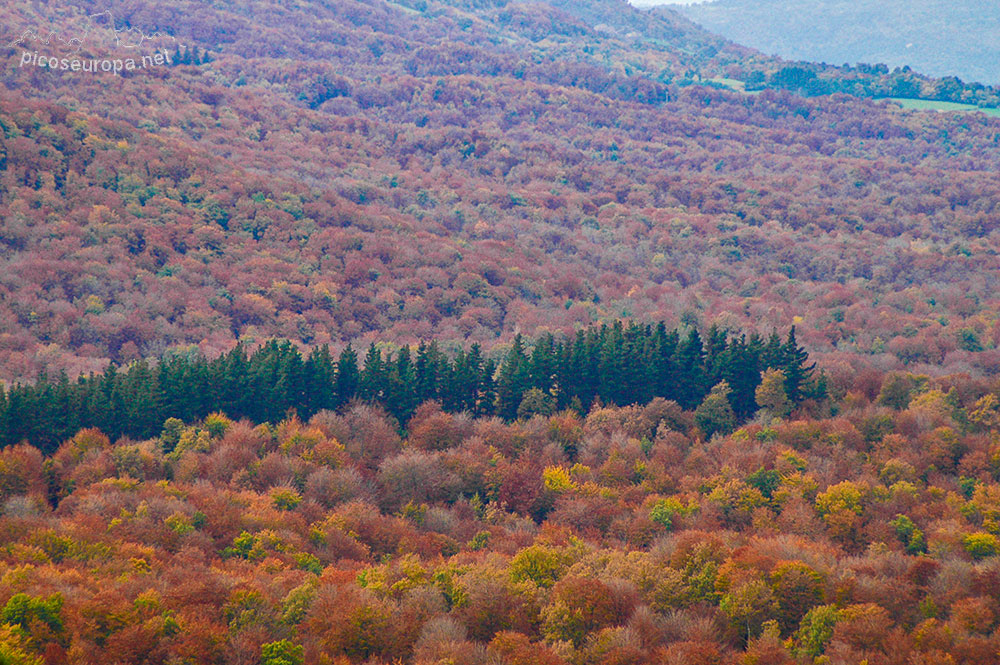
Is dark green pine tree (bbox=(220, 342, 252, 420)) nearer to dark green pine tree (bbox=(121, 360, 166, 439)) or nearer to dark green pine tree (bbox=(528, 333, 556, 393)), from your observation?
dark green pine tree (bbox=(121, 360, 166, 439))

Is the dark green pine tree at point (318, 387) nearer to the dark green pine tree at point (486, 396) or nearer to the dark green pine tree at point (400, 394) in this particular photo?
the dark green pine tree at point (400, 394)

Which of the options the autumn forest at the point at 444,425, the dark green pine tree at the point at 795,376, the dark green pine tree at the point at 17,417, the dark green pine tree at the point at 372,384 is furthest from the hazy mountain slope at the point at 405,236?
the dark green pine tree at the point at 372,384

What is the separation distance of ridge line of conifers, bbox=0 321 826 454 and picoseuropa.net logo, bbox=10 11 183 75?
9970 centimetres

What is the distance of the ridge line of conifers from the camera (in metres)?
59.1

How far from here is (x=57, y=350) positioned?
88.8 metres

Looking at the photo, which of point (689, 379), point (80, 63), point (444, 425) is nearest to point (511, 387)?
point (444, 425)

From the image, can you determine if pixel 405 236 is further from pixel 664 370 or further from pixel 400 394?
pixel 400 394

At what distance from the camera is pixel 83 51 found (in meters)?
163

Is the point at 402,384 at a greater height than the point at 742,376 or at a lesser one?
lesser

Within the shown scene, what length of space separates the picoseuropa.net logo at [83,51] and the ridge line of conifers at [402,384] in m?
99.7

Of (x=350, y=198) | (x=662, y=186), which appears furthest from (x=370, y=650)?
(x=662, y=186)

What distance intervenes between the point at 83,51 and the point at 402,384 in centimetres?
12938

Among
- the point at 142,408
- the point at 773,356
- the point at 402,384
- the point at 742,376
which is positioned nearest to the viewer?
the point at 142,408

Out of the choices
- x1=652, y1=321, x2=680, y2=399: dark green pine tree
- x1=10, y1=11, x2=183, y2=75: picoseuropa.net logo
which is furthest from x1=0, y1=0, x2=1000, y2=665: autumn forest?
x1=10, y1=11, x2=183, y2=75: picoseuropa.net logo
